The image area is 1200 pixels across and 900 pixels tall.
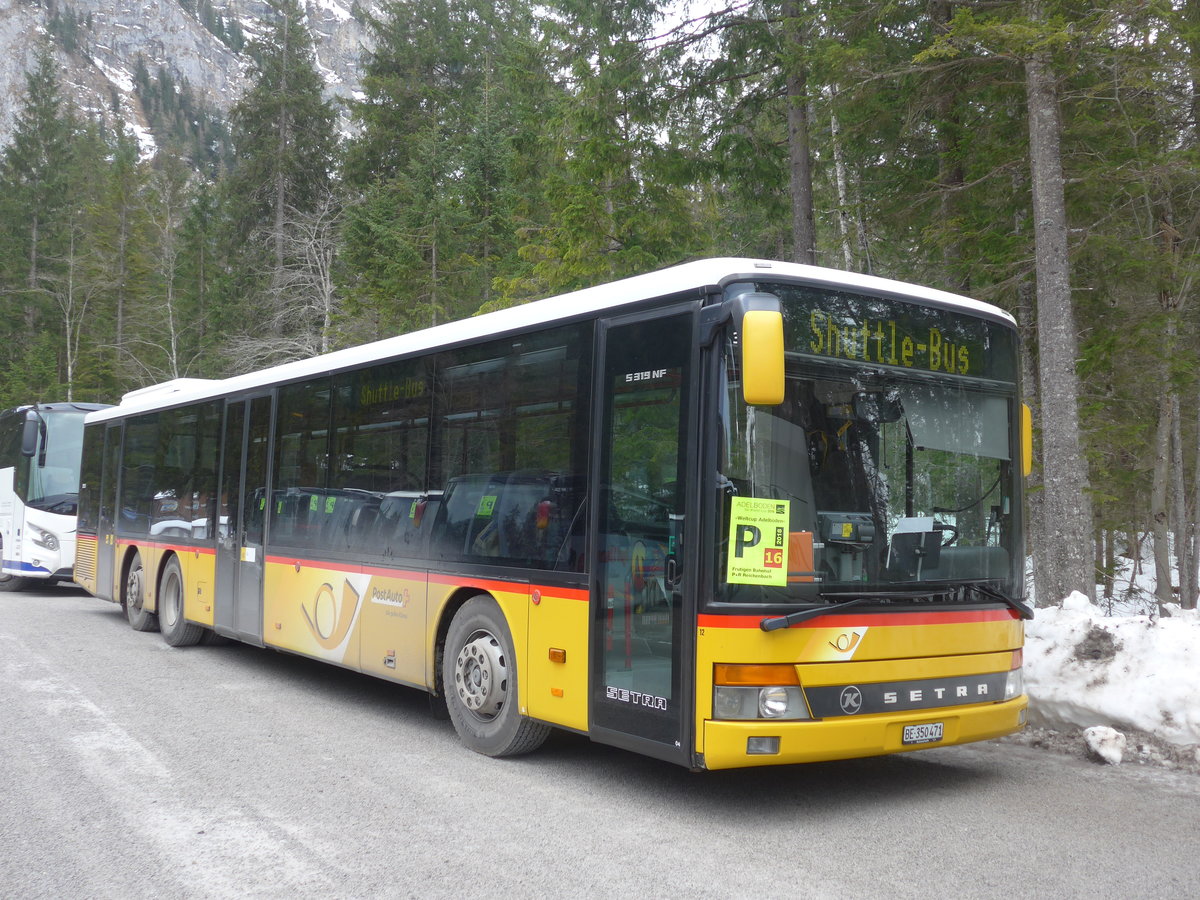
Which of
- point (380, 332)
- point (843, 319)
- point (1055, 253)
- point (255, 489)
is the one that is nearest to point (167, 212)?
point (380, 332)

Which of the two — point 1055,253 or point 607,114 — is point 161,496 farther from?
point 1055,253

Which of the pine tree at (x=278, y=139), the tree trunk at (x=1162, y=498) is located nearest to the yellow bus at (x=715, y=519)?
the tree trunk at (x=1162, y=498)

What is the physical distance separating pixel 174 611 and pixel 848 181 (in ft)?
44.3

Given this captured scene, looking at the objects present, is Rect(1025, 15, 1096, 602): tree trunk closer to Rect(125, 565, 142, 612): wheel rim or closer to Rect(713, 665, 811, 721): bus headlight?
Rect(713, 665, 811, 721): bus headlight

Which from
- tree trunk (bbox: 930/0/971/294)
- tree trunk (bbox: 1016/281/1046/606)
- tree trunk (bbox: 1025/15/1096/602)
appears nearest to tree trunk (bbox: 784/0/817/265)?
tree trunk (bbox: 930/0/971/294)

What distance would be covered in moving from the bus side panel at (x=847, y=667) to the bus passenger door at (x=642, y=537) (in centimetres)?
19

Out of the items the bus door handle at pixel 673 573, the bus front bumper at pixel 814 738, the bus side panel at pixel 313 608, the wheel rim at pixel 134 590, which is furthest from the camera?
the wheel rim at pixel 134 590

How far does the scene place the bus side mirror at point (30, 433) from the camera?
18.3 m

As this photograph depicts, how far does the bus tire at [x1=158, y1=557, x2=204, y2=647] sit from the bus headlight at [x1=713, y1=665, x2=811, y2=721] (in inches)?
342

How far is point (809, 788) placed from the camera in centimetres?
654

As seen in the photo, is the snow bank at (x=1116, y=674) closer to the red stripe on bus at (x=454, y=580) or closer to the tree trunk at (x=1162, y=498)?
the red stripe on bus at (x=454, y=580)

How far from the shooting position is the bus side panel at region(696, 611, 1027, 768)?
212 inches

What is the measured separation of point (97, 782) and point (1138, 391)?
1616 centimetres

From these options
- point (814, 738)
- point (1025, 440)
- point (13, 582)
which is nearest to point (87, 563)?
point (13, 582)
